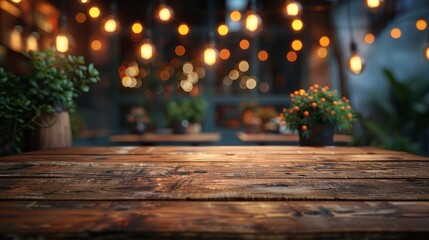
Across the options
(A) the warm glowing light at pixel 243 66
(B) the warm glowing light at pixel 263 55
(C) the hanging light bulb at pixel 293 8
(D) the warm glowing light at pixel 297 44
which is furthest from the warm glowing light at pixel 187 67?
(C) the hanging light bulb at pixel 293 8

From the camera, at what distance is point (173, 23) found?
8.10 metres

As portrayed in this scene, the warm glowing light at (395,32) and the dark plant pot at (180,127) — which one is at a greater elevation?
the warm glowing light at (395,32)

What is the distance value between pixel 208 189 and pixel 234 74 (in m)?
7.25

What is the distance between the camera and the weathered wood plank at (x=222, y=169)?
1.28m

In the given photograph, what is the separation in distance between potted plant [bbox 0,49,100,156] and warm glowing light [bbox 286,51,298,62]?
22.1ft

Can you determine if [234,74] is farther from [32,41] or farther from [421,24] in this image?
[32,41]

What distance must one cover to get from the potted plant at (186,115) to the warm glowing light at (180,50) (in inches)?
135

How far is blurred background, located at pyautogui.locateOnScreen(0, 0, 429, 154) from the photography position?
6578 millimetres

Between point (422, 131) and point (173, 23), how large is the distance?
19.4 ft

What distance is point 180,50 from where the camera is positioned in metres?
8.22

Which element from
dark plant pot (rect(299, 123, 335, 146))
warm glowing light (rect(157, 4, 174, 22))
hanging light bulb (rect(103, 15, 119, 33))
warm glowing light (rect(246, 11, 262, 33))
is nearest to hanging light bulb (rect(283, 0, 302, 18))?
warm glowing light (rect(246, 11, 262, 33))

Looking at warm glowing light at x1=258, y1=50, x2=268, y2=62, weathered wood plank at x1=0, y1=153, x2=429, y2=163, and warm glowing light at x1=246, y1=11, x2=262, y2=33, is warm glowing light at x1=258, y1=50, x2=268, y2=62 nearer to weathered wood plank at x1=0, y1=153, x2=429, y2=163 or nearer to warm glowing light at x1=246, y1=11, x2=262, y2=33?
warm glowing light at x1=246, y1=11, x2=262, y2=33

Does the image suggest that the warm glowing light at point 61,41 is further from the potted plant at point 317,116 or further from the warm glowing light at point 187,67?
the warm glowing light at point 187,67

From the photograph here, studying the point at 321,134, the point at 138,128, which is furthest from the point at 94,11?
the point at 321,134
